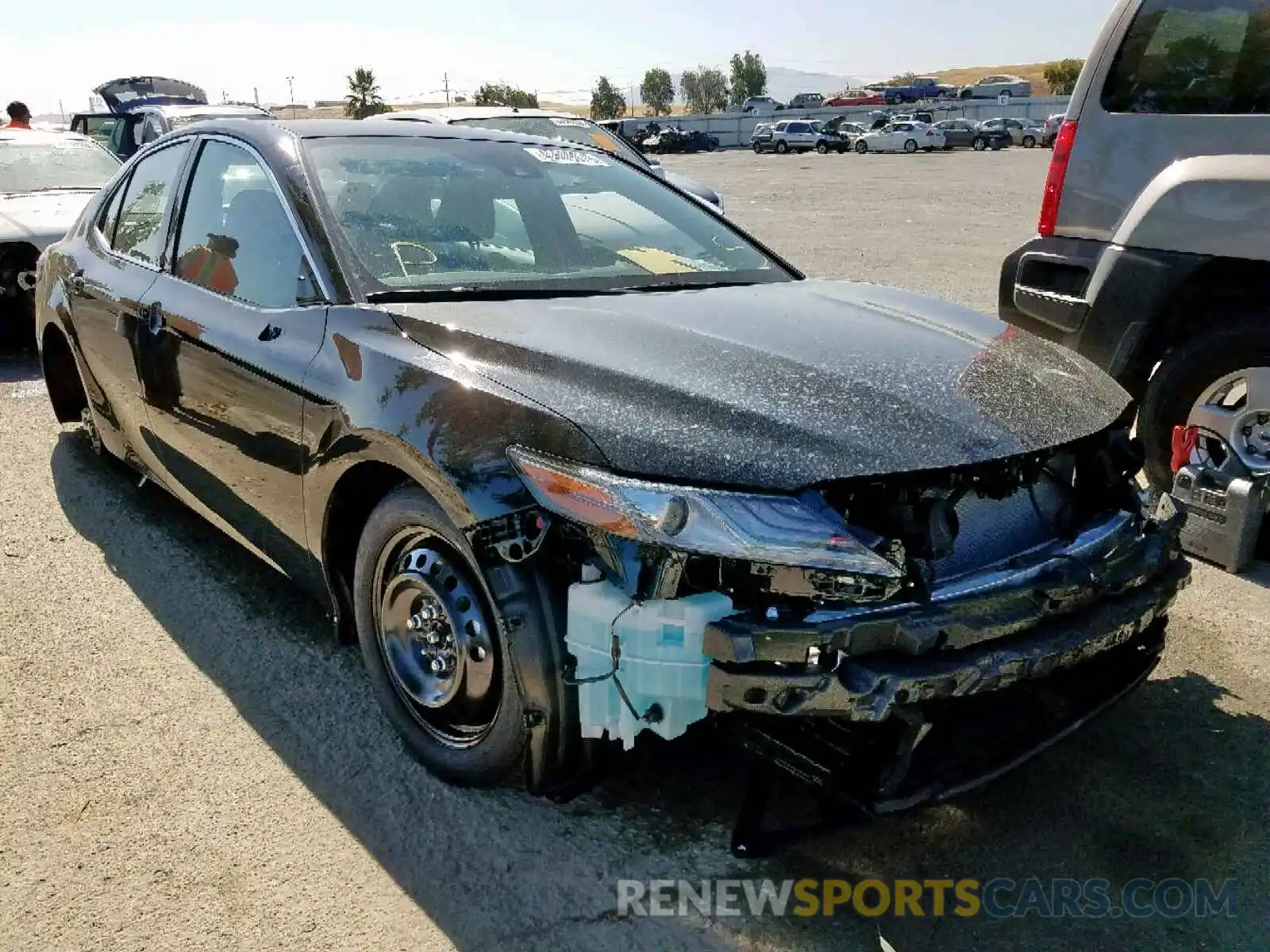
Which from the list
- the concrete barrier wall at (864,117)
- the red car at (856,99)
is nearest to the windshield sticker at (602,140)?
the concrete barrier wall at (864,117)

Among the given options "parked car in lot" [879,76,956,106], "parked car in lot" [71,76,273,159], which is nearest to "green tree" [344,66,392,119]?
"parked car in lot" [879,76,956,106]

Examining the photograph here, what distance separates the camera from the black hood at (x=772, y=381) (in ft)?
7.47

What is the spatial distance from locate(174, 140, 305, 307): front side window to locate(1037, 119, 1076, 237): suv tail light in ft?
10.9

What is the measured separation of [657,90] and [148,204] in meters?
134

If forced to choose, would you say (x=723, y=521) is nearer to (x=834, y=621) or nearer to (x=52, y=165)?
(x=834, y=621)

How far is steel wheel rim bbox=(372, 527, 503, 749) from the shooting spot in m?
2.58

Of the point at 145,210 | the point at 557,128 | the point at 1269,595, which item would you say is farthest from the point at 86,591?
the point at 557,128

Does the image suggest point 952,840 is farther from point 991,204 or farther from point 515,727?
point 991,204

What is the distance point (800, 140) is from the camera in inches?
1960

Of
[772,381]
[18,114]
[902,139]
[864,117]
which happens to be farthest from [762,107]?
[772,381]

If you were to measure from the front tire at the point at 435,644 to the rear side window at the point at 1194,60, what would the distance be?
146 inches

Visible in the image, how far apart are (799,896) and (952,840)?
0.44m

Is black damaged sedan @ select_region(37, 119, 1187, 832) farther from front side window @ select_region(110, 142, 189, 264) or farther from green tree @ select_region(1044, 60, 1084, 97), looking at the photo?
green tree @ select_region(1044, 60, 1084, 97)

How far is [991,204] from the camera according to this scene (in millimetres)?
19547
